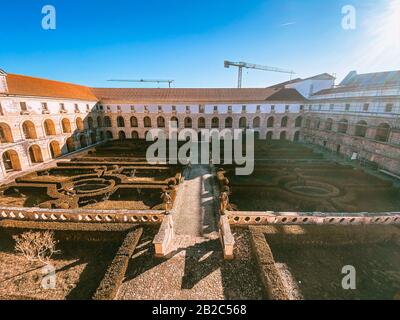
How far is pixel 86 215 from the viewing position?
501 inches

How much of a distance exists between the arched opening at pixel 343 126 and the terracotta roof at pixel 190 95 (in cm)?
1282

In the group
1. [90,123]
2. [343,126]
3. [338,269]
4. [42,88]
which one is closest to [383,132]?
[343,126]

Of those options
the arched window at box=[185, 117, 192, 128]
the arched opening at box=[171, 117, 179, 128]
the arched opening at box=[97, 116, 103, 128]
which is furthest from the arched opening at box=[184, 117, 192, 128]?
the arched opening at box=[97, 116, 103, 128]

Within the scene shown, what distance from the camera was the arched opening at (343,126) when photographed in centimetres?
3068

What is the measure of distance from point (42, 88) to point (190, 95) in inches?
1088

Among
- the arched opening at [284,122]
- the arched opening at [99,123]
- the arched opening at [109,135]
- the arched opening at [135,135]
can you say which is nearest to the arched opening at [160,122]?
the arched opening at [135,135]

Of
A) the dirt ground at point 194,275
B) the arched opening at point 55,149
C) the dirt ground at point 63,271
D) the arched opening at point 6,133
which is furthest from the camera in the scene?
the arched opening at point 55,149

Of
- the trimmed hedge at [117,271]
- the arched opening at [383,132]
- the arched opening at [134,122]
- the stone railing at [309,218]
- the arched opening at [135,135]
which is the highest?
the arched opening at [134,122]

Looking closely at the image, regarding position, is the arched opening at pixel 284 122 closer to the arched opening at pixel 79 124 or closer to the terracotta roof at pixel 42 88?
the terracotta roof at pixel 42 88

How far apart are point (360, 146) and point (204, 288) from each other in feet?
106

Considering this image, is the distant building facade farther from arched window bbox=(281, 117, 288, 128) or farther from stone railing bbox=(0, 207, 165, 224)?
stone railing bbox=(0, 207, 165, 224)

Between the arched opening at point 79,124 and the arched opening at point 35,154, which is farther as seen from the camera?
the arched opening at point 79,124

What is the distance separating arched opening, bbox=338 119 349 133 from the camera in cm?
3068
